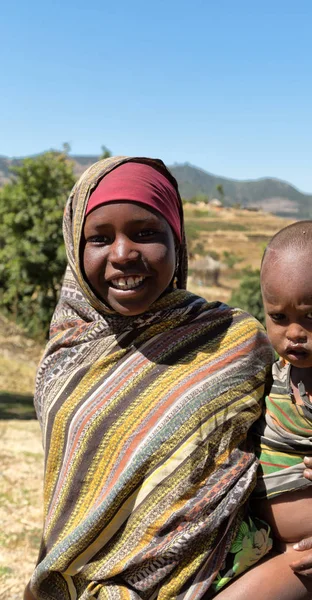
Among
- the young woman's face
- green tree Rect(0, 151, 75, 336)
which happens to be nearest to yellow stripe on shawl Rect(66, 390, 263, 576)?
the young woman's face

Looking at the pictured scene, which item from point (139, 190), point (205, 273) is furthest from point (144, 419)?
point (205, 273)

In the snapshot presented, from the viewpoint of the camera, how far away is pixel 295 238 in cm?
153

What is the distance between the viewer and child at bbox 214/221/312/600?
1500 millimetres

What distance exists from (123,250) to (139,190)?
0.61 feet

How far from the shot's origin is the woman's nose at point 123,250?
157 centimetres

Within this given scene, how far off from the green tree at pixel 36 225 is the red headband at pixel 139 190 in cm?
1039

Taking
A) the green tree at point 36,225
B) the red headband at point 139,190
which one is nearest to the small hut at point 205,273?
the green tree at point 36,225

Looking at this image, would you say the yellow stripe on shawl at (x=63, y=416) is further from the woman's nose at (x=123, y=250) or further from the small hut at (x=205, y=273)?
the small hut at (x=205, y=273)

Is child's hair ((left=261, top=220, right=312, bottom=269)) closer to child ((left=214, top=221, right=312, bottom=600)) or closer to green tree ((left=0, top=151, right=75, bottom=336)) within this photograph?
child ((left=214, top=221, right=312, bottom=600))

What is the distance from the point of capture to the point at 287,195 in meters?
185

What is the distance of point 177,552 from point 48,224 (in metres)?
11.2

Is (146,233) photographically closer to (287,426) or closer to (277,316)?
(277,316)

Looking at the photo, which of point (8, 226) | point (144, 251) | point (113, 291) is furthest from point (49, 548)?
point (8, 226)

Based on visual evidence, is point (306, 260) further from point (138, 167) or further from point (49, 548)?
point (49, 548)
